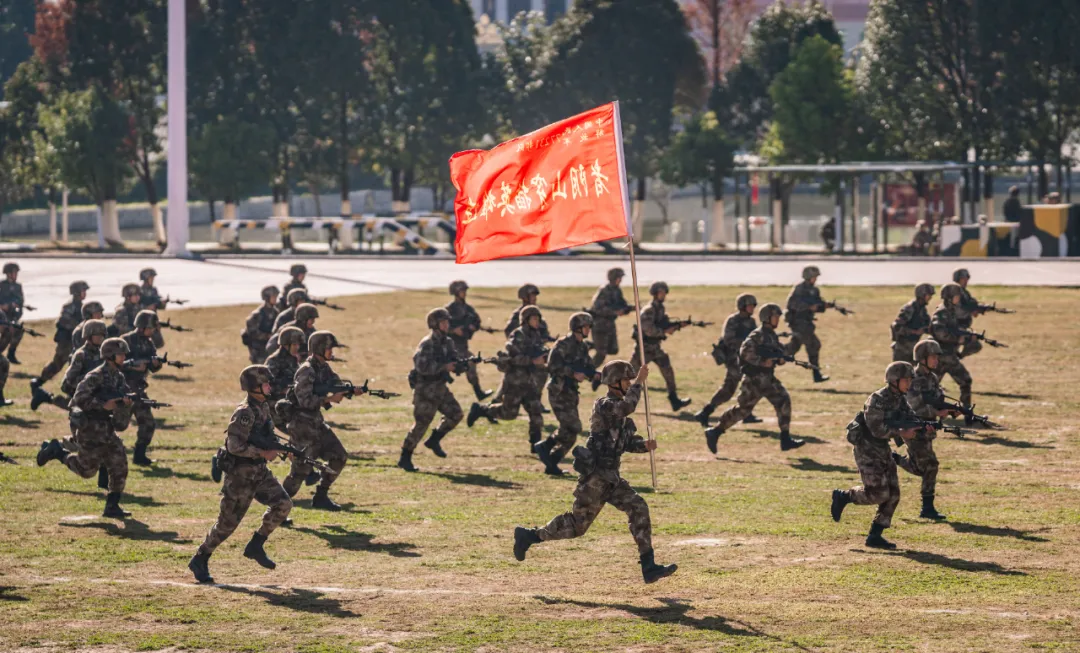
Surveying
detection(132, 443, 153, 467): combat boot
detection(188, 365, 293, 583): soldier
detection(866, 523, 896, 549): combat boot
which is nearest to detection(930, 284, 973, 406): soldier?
detection(866, 523, 896, 549): combat boot

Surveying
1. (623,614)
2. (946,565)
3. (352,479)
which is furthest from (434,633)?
(352,479)

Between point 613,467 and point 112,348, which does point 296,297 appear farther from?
point 613,467

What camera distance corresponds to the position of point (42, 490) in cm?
2067

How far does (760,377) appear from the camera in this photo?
74.5 ft

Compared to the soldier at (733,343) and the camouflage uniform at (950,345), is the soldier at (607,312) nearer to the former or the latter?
the soldier at (733,343)

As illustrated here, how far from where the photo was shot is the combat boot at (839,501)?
17.4 meters

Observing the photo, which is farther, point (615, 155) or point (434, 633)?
point (615, 155)

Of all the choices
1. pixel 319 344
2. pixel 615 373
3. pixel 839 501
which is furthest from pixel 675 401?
pixel 615 373

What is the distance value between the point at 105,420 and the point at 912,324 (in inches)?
533

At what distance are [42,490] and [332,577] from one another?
6.42 m

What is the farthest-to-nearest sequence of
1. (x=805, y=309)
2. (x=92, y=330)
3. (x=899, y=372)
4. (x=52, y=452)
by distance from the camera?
(x=805, y=309) → (x=92, y=330) → (x=52, y=452) → (x=899, y=372)

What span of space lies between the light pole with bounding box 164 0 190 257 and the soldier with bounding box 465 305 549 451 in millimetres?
44017

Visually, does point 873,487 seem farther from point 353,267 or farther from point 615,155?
point 353,267

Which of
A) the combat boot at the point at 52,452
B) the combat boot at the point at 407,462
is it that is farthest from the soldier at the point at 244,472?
the combat boot at the point at 407,462
